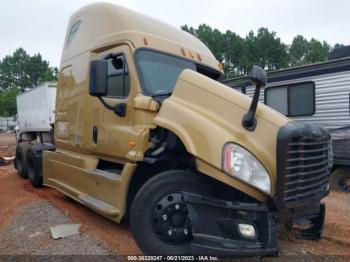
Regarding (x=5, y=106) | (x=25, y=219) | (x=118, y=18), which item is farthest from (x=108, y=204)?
(x=5, y=106)

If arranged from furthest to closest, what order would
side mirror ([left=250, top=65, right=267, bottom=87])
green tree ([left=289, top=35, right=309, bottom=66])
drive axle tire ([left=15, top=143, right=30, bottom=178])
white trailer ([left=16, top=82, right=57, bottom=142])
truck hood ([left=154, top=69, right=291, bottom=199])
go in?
green tree ([left=289, top=35, right=309, bottom=66]) → white trailer ([left=16, top=82, right=57, bottom=142]) → drive axle tire ([left=15, top=143, right=30, bottom=178]) → truck hood ([left=154, top=69, right=291, bottom=199]) → side mirror ([left=250, top=65, right=267, bottom=87])

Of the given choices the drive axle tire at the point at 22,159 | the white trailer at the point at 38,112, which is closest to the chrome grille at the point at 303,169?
the drive axle tire at the point at 22,159

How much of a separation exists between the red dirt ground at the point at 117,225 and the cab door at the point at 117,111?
38.1 inches

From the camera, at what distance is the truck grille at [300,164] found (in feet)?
12.1

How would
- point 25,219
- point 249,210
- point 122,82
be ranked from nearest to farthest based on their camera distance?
1. point 249,210
2. point 122,82
3. point 25,219

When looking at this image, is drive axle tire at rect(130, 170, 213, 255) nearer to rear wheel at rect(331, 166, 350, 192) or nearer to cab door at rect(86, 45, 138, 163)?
cab door at rect(86, 45, 138, 163)

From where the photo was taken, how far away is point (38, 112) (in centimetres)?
1602

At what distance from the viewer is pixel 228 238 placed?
148 inches

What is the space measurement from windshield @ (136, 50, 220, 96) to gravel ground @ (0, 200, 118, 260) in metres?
1.97

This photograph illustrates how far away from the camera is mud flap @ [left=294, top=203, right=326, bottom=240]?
4.50m

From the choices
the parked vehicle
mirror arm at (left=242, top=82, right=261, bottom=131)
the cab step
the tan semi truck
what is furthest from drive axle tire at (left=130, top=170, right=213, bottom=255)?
the parked vehicle

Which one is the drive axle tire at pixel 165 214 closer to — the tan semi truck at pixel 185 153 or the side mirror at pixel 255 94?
the tan semi truck at pixel 185 153

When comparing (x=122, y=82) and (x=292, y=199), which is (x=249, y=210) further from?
(x=122, y=82)

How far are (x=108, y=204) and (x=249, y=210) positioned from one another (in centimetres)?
215
